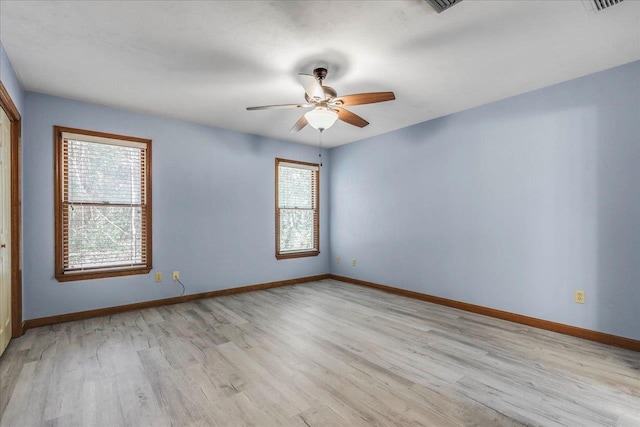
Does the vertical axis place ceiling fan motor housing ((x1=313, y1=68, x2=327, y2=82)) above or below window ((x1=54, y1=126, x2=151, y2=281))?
above

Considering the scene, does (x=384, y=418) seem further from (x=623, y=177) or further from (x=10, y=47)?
(x=10, y=47)

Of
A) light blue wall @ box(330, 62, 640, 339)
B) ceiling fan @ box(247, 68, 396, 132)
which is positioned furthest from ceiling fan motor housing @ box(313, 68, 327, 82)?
light blue wall @ box(330, 62, 640, 339)

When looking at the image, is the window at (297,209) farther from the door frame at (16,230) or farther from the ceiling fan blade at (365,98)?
the door frame at (16,230)

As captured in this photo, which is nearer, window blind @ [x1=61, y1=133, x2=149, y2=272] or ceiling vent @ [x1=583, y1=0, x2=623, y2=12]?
ceiling vent @ [x1=583, y1=0, x2=623, y2=12]

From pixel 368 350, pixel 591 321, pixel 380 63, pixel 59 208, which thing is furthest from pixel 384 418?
pixel 59 208

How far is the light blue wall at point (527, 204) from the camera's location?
277cm

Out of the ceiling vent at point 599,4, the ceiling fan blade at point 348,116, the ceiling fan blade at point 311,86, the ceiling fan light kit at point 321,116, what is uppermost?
the ceiling vent at point 599,4

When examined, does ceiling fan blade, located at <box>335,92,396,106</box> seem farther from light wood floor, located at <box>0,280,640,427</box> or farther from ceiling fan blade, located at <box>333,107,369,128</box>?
light wood floor, located at <box>0,280,640,427</box>

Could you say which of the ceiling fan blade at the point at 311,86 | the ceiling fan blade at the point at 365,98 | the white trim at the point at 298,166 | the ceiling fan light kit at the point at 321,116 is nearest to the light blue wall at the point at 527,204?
the white trim at the point at 298,166

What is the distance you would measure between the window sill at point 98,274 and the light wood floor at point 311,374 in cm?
49

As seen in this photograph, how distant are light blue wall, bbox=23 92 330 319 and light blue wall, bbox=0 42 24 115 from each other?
262mm

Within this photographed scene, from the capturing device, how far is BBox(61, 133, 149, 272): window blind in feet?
11.5

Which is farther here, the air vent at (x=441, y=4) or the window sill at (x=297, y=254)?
the window sill at (x=297, y=254)

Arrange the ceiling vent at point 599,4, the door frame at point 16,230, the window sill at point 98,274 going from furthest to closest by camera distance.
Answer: the window sill at point 98,274
the door frame at point 16,230
the ceiling vent at point 599,4
